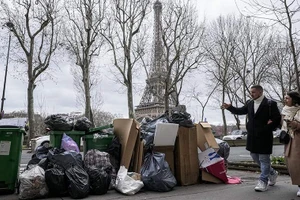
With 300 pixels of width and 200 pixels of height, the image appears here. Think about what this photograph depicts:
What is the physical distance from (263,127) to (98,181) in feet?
9.17

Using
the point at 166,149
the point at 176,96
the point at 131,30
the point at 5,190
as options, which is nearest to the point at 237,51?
the point at 176,96

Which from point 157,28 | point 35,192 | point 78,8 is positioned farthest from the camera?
point 157,28

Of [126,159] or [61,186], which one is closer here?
[61,186]

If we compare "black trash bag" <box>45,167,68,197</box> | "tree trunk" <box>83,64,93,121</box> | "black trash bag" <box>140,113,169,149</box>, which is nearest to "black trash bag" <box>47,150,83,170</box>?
"black trash bag" <box>45,167,68,197</box>

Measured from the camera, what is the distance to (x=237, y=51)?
27719 millimetres

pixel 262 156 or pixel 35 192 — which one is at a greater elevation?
pixel 262 156

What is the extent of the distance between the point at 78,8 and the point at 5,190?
58.3 feet

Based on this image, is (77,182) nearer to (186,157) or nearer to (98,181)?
(98,181)

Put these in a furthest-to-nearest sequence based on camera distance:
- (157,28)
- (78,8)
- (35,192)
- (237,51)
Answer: (237,51)
(157,28)
(78,8)
(35,192)

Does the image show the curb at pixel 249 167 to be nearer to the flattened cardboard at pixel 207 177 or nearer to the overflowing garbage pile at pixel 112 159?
the overflowing garbage pile at pixel 112 159

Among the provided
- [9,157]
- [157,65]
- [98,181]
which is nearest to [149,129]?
[98,181]

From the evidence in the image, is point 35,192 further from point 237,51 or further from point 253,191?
point 237,51

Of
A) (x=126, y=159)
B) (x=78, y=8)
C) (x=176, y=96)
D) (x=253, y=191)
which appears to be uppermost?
(x=78, y=8)

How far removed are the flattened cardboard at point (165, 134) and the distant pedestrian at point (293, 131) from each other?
6.27ft
